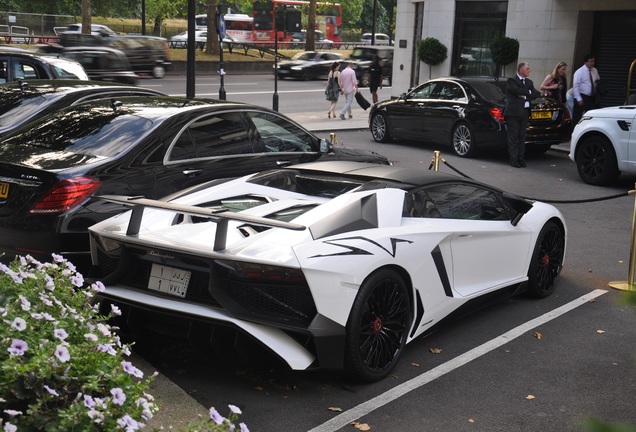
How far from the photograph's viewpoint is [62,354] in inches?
123

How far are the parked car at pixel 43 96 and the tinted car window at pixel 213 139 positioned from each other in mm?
2229

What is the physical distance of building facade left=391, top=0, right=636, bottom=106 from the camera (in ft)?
73.4

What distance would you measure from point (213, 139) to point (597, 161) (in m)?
8.40

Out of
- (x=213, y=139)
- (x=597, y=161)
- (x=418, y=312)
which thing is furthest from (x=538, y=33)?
(x=418, y=312)

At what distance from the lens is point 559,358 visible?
6359 millimetres

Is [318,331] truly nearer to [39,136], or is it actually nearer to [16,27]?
[39,136]

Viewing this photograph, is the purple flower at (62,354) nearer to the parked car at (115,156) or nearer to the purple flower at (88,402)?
the purple flower at (88,402)

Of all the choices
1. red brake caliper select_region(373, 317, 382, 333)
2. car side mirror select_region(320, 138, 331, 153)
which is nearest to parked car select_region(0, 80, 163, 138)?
car side mirror select_region(320, 138, 331, 153)

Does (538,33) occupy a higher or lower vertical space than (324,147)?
higher

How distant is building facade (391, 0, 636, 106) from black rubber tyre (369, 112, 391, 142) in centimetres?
612

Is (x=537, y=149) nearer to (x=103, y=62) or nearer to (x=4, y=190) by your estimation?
(x=4, y=190)

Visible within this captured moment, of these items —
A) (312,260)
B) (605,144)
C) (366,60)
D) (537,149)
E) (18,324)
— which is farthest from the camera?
(366,60)

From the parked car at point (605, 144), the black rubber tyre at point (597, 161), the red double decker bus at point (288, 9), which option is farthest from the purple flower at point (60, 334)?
the red double decker bus at point (288, 9)

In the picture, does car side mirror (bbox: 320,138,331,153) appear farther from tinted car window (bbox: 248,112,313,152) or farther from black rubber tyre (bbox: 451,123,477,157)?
black rubber tyre (bbox: 451,123,477,157)
